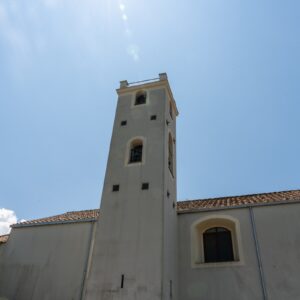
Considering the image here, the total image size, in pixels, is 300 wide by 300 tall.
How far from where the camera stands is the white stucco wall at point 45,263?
48.2 ft

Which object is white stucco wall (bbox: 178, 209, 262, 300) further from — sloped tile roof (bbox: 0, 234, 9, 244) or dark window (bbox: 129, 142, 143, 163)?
sloped tile roof (bbox: 0, 234, 9, 244)

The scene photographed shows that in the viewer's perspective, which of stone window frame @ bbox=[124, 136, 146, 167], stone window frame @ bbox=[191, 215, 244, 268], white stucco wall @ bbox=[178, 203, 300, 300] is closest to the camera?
white stucco wall @ bbox=[178, 203, 300, 300]

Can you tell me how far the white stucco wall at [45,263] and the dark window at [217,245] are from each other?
6249 millimetres

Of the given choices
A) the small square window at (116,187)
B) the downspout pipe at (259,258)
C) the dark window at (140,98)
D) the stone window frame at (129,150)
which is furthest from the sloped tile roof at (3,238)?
the downspout pipe at (259,258)

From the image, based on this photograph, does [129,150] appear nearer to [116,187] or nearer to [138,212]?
[116,187]

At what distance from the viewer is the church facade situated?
12.4 m

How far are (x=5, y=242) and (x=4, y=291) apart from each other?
118 inches

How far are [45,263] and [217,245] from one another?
30.0 ft

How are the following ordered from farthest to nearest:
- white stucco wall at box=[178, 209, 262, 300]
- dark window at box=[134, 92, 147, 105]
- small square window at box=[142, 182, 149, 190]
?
dark window at box=[134, 92, 147, 105]
small square window at box=[142, 182, 149, 190]
white stucco wall at box=[178, 209, 262, 300]

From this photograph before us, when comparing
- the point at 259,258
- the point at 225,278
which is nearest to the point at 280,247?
the point at 259,258

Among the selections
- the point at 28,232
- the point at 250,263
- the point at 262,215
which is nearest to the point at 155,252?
the point at 250,263

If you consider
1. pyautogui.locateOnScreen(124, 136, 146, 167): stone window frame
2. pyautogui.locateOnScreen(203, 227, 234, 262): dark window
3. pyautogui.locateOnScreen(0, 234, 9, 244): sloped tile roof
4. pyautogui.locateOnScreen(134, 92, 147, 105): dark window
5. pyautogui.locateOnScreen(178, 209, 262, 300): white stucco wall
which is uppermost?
pyautogui.locateOnScreen(134, 92, 147, 105): dark window

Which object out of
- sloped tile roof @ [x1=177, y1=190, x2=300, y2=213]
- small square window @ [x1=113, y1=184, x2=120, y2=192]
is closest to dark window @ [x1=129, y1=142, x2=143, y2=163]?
small square window @ [x1=113, y1=184, x2=120, y2=192]

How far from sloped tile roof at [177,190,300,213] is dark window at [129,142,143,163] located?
11.9 feet
